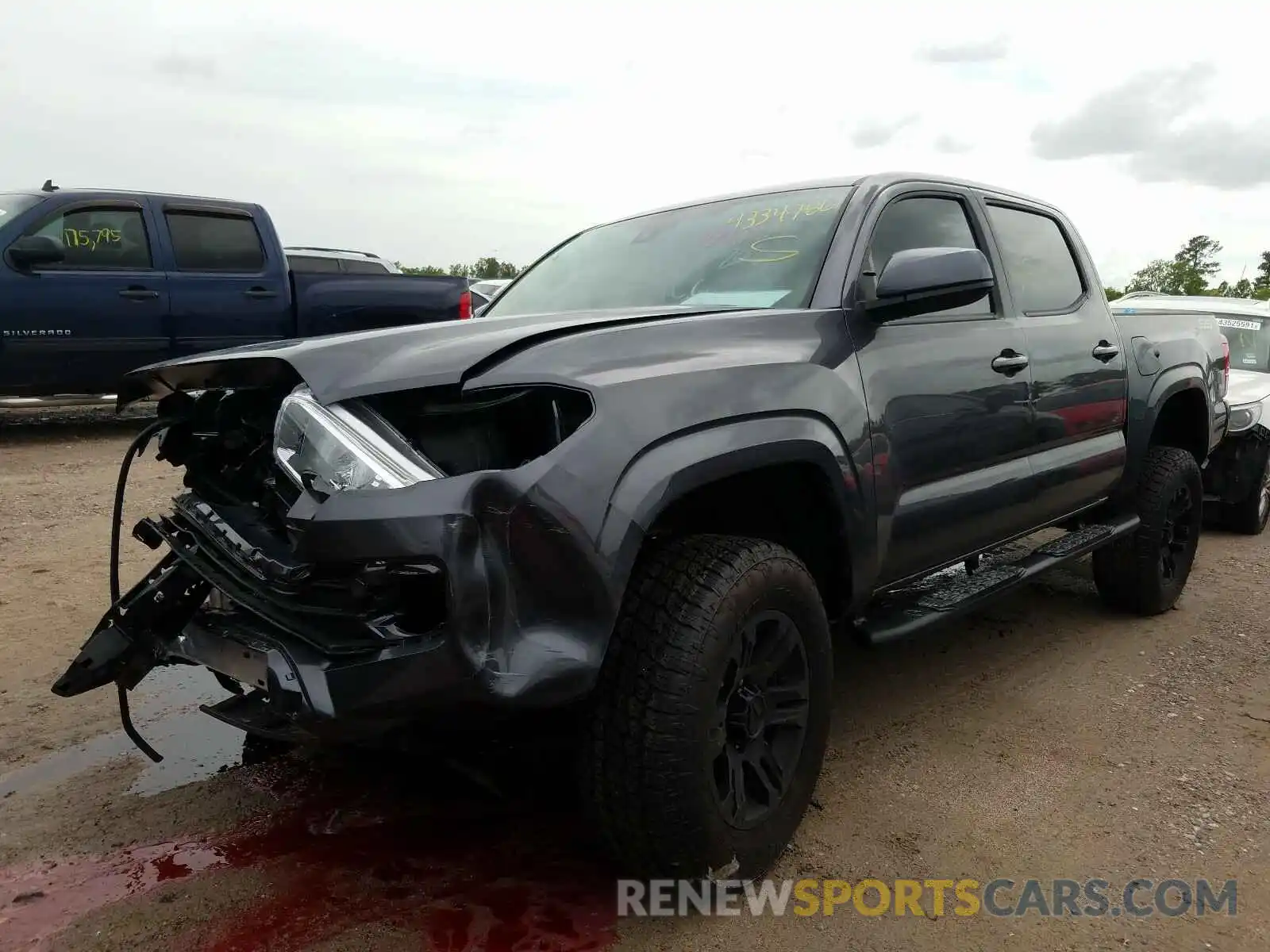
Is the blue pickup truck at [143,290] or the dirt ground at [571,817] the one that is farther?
the blue pickup truck at [143,290]

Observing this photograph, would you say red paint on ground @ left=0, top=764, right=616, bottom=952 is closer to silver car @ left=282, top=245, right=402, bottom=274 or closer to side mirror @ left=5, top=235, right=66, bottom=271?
side mirror @ left=5, top=235, right=66, bottom=271

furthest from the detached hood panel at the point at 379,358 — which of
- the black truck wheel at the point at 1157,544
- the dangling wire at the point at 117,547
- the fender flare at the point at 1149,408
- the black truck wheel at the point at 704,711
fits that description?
the black truck wheel at the point at 1157,544

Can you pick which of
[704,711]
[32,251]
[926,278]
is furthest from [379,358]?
[32,251]

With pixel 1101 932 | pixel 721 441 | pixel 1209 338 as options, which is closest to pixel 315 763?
pixel 721 441

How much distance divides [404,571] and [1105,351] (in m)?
3.38

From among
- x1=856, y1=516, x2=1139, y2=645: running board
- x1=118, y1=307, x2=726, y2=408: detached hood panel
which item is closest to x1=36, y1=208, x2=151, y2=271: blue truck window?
x1=118, y1=307, x2=726, y2=408: detached hood panel

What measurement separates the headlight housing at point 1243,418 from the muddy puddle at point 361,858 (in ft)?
18.8

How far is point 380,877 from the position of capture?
2412 millimetres

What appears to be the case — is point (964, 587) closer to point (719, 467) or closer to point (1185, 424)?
point (719, 467)

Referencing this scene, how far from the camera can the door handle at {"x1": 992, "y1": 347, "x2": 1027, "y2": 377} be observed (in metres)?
Answer: 3.35

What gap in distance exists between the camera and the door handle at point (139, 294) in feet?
25.7

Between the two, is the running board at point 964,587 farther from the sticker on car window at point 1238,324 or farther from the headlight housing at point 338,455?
the sticker on car window at point 1238,324

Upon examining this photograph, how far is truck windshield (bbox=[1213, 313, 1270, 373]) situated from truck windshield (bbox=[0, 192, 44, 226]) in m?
9.34

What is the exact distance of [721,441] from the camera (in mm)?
2275
